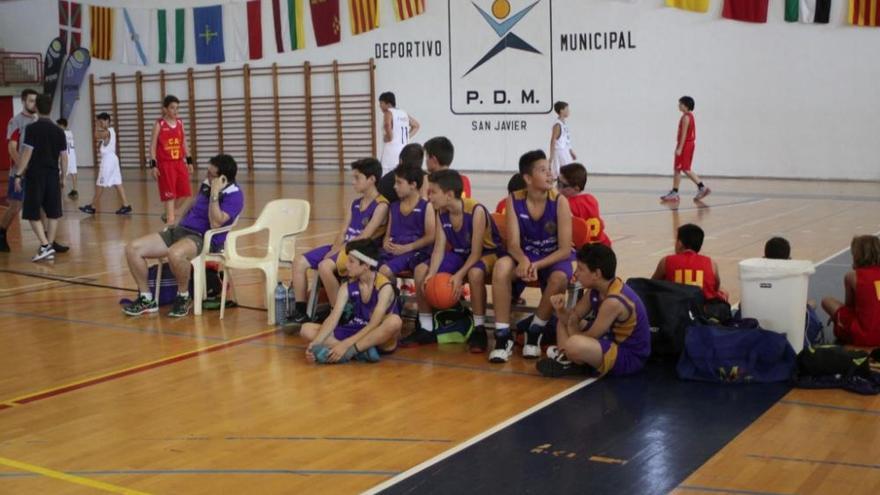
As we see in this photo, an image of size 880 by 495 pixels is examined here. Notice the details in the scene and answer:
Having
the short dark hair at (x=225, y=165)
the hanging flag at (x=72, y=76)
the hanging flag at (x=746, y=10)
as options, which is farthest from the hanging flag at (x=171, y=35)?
the short dark hair at (x=225, y=165)

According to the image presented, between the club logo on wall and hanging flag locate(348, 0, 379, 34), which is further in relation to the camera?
hanging flag locate(348, 0, 379, 34)

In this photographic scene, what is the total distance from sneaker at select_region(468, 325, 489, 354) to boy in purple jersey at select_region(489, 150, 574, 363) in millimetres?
176

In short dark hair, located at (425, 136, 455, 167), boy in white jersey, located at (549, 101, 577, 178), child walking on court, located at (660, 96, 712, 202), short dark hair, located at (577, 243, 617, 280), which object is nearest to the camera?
short dark hair, located at (577, 243, 617, 280)

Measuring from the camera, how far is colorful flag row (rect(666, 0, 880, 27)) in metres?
16.9

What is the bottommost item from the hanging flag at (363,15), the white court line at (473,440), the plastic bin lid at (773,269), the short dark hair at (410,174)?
the white court line at (473,440)

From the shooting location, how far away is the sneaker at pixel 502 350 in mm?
6398

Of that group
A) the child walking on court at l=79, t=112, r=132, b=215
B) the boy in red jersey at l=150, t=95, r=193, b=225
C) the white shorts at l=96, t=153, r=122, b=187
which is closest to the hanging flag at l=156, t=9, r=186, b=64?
the child walking on court at l=79, t=112, r=132, b=215

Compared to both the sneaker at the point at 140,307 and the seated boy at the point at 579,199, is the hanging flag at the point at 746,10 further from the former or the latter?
the sneaker at the point at 140,307

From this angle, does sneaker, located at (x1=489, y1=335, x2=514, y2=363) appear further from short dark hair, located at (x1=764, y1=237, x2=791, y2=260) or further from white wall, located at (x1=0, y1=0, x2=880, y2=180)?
white wall, located at (x1=0, y1=0, x2=880, y2=180)

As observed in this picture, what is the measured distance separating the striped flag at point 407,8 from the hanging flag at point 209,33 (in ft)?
16.1

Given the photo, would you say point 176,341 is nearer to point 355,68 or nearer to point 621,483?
point 621,483

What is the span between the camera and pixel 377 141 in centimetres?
2255

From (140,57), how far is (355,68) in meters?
6.35

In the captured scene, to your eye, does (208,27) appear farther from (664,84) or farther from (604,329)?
(604,329)
